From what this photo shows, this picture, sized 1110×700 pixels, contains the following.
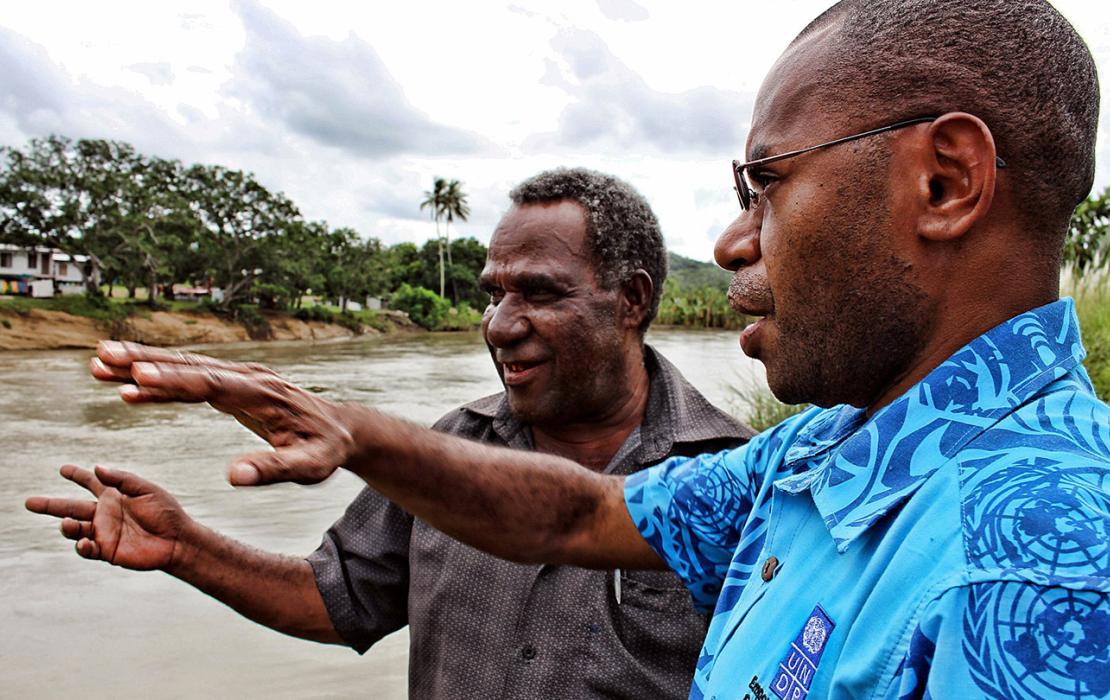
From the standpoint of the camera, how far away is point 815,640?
108cm

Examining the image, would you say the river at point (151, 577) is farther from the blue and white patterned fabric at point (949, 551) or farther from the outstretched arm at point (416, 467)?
the blue and white patterned fabric at point (949, 551)

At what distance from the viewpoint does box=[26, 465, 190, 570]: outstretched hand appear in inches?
83.7

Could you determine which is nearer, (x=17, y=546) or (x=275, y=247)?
(x=17, y=546)

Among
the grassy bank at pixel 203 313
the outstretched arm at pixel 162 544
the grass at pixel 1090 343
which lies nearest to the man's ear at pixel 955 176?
the outstretched arm at pixel 162 544

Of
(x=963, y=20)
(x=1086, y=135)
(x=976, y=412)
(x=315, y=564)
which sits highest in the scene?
(x=963, y=20)

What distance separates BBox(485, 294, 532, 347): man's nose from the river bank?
99.6 ft

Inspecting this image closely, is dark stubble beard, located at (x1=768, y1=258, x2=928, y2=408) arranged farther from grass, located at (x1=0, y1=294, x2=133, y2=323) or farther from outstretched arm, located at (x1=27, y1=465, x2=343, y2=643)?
grass, located at (x1=0, y1=294, x2=133, y2=323)

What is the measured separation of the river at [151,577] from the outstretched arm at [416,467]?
38 cm

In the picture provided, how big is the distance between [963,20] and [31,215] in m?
42.2

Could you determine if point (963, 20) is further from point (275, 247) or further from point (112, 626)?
point (275, 247)

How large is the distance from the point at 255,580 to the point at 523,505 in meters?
0.94

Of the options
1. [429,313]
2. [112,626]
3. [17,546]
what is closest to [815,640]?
[112,626]

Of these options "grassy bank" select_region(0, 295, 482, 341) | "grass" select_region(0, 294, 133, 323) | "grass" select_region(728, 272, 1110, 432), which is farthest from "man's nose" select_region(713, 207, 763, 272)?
"grass" select_region(0, 294, 133, 323)

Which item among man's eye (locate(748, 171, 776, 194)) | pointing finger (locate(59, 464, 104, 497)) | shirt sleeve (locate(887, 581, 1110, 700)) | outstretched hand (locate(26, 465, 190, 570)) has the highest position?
man's eye (locate(748, 171, 776, 194))
